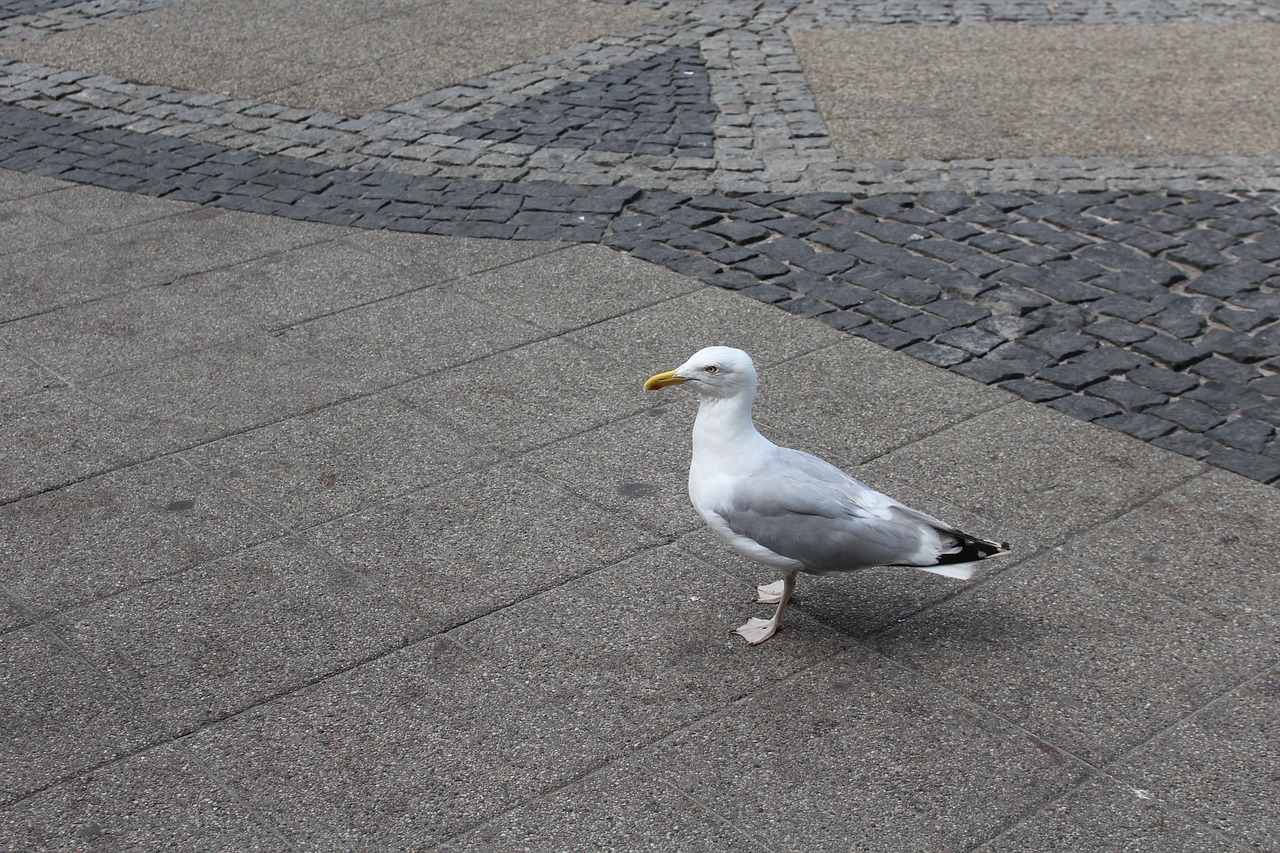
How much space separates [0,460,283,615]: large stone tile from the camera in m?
4.99

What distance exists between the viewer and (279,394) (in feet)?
21.0

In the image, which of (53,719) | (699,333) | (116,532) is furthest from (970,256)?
(53,719)

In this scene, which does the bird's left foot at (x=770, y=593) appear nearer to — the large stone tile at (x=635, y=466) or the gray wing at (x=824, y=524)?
the gray wing at (x=824, y=524)

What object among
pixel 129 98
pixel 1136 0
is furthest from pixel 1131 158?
pixel 129 98

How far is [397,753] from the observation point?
4109 mm

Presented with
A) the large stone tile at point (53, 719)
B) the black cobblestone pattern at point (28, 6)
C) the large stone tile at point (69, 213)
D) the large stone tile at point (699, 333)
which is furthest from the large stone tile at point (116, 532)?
the black cobblestone pattern at point (28, 6)

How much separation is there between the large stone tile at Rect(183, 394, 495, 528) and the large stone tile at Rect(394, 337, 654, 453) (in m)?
0.13

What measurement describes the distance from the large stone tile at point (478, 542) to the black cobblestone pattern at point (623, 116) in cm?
451

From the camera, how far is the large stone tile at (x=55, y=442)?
5.68 metres

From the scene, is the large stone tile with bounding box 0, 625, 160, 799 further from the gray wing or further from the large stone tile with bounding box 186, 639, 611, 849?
the gray wing

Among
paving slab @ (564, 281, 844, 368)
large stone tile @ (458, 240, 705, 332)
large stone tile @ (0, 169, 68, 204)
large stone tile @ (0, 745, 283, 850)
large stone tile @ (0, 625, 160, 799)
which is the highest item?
large stone tile @ (0, 169, 68, 204)

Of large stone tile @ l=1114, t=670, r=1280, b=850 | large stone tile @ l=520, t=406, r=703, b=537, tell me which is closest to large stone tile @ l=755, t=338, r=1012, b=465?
large stone tile @ l=520, t=406, r=703, b=537

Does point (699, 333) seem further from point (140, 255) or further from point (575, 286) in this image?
point (140, 255)

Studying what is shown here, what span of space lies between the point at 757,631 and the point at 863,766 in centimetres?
75
